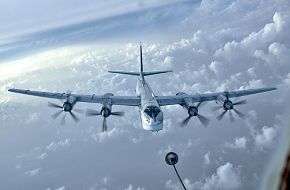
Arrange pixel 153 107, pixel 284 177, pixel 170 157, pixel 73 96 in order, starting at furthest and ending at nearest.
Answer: pixel 73 96 → pixel 153 107 → pixel 170 157 → pixel 284 177

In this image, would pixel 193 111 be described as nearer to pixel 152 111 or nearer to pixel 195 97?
pixel 195 97

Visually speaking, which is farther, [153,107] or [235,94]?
[235,94]

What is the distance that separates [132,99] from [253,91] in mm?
24967

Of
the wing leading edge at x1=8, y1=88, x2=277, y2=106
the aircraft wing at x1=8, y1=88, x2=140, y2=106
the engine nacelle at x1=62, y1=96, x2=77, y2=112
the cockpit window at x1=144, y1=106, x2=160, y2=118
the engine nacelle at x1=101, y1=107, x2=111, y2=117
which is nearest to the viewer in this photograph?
the cockpit window at x1=144, y1=106, x2=160, y2=118

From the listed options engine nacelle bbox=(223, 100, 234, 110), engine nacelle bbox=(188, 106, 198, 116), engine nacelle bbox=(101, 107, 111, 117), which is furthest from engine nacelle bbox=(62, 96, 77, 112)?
engine nacelle bbox=(223, 100, 234, 110)

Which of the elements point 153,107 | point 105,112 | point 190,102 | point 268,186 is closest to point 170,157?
point 268,186

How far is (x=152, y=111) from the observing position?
5181 cm

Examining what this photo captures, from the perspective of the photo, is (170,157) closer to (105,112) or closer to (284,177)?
(284,177)

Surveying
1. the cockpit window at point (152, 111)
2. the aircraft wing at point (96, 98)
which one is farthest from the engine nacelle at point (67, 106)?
the cockpit window at point (152, 111)

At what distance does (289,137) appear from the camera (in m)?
3.63

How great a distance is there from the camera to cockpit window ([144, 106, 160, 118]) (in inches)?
2029

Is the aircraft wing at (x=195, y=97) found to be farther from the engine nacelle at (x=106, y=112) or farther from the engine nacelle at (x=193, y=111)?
the engine nacelle at (x=106, y=112)

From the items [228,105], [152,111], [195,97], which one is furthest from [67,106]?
[228,105]

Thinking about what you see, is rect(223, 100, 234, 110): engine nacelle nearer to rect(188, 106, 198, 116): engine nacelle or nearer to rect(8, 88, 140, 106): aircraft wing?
rect(188, 106, 198, 116): engine nacelle
